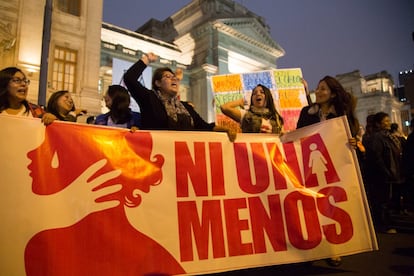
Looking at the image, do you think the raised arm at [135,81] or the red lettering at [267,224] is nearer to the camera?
the red lettering at [267,224]

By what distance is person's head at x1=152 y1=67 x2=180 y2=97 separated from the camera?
2.97 metres

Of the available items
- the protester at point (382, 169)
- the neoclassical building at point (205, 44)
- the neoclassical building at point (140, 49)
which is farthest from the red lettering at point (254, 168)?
the neoclassical building at point (205, 44)

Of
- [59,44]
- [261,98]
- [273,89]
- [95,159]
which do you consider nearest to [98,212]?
[95,159]

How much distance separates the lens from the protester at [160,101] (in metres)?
2.76

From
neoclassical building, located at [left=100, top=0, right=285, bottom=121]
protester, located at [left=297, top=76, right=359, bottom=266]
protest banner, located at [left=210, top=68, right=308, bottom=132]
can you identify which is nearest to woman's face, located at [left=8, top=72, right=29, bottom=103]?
protester, located at [left=297, top=76, right=359, bottom=266]

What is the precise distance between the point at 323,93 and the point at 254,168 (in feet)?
4.33

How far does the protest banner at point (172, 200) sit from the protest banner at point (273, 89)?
4.38 metres

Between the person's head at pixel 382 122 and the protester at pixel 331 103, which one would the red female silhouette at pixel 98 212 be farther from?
the person's head at pixel 382 122

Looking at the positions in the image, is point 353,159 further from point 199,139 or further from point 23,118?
point 23,118

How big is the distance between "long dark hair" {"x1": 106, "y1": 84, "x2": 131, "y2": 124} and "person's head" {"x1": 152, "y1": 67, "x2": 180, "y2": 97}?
0.49 meters

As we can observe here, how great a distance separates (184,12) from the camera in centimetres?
3331

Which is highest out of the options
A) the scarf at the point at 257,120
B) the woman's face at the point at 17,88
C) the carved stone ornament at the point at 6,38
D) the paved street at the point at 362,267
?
the carved stone ornament at the point at 6,38

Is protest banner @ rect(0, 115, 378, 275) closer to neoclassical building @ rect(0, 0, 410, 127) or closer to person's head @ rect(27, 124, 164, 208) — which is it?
person's head @ rect(27, 124, 164, 208)

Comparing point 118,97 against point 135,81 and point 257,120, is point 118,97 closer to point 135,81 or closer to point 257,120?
point 135,81
